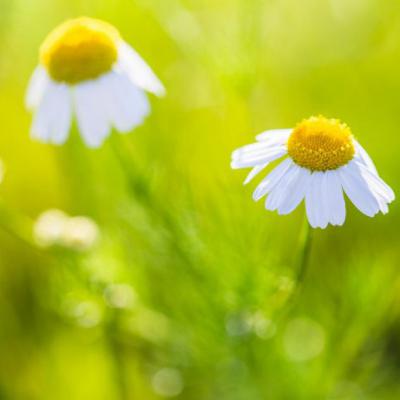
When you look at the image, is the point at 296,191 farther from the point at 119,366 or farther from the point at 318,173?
the point at 119,366

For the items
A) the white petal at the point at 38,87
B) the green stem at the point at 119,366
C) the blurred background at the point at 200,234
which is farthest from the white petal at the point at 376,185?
the green stem at the point at 119,366

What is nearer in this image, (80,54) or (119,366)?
(80,54)

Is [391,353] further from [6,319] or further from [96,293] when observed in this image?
[6,319]

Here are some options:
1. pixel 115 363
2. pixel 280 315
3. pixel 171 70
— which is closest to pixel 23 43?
pixel 171 70

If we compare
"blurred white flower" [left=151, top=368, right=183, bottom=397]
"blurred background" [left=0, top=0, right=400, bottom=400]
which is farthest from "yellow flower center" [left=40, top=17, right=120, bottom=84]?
"blurred white flower" [left=151, top=368, right=183, bottom=397]

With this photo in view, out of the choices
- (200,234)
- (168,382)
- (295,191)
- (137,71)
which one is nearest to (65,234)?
(200,234)

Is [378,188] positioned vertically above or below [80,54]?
below
